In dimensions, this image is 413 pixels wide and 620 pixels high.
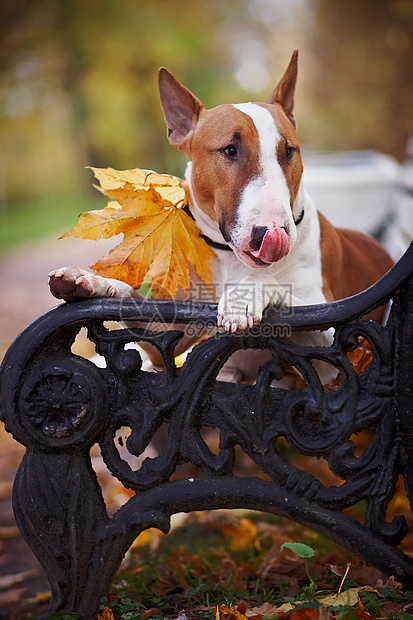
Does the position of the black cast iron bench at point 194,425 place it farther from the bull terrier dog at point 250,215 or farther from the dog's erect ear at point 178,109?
the dog's erect ear at point 178,109

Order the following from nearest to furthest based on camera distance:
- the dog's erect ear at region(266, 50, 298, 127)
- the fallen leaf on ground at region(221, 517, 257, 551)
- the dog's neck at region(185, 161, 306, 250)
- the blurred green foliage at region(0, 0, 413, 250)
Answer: the dog's neck at region(185, 161, 306, 250), the dog's erect ear at region(266, 50, 298, 127), the fallen leaf on ground at region(221, 517, 257, 551), the blurred green foliage at region(0, 0, 413, 250)

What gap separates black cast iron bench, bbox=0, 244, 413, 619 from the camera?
5.44 feet

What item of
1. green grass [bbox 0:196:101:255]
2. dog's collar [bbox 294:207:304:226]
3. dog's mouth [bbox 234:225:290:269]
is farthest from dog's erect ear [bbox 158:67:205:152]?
green grass [bbox 0:196:101:255]

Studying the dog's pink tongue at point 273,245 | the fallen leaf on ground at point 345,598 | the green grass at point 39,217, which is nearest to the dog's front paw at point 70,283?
the dog's pink tongue at point 273,245

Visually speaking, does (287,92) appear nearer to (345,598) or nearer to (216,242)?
(216,242)

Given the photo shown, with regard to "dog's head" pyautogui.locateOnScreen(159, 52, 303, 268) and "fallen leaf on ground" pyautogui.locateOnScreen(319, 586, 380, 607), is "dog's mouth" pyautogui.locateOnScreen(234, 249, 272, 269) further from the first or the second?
"fallen leaf on ground" pyautogui.locateOnScreen(319, 586, 380, 607)

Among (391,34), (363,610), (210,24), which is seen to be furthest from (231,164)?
(210,24)

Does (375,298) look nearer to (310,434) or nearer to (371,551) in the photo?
(310,434)

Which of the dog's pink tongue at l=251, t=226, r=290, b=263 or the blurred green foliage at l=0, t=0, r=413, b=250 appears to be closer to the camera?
the dog's pink tongue at l=251, t=226, r=290, b=263

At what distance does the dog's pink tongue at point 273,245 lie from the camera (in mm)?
1613

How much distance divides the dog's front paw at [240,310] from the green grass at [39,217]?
13.3m

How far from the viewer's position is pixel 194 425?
1732 millimetres

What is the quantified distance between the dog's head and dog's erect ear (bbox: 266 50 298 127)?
0.03 metres

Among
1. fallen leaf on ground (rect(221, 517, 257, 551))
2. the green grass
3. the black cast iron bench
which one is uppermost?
the green grass
